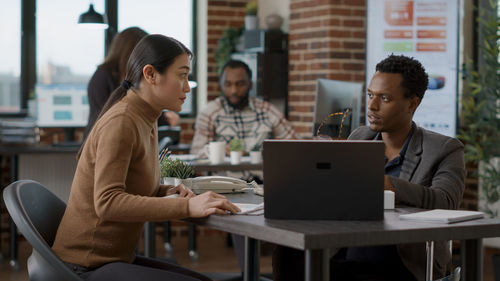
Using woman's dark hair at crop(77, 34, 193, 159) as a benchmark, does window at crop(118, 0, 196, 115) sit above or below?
above

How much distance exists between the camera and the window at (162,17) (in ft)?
19.5

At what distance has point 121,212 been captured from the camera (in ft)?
5.96

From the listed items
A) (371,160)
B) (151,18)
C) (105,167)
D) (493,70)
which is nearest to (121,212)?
(105,167)

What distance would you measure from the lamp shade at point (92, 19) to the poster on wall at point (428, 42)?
1964 millimetres

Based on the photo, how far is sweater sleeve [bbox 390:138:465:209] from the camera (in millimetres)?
2059

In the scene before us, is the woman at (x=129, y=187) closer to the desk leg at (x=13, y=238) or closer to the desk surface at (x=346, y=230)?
the desk surface at (x=346, y=230)

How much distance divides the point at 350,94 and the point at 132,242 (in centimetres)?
140

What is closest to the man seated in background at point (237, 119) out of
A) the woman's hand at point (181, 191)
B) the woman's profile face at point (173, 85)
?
the woman's hand at point (181, 191)

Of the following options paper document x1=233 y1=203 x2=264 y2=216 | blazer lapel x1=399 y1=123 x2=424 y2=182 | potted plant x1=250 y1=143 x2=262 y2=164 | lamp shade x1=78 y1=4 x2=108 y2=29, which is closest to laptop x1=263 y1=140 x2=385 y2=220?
paper document x1=233 y1=203 x2=264 y2=216

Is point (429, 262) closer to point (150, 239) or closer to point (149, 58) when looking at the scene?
point (149, 58)

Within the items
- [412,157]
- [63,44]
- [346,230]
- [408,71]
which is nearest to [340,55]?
[63,44]

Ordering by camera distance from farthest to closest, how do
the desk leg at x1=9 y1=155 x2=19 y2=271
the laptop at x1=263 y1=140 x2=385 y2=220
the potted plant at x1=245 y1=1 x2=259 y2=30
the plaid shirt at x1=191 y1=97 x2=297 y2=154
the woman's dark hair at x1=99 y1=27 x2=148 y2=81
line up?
the potted plant at x1=245 y1=1 x2=259 y2=30, the plaid shirt at x1=191 y1=97 x2=297 y2=154, the desk leg at x1=9 y1=155 x2=19 y2=271, the woman's dark hair at x1=99 y1=27 x2=148 y2=81, the laptop at x1=263 y1=140 x2=385 y2=220

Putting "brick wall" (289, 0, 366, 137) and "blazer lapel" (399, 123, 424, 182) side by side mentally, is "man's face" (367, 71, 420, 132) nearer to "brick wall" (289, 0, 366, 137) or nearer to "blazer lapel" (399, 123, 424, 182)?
"blazer lapel" (399, 123, 424, 182)

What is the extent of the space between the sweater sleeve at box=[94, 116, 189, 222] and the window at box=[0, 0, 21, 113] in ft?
13.3
